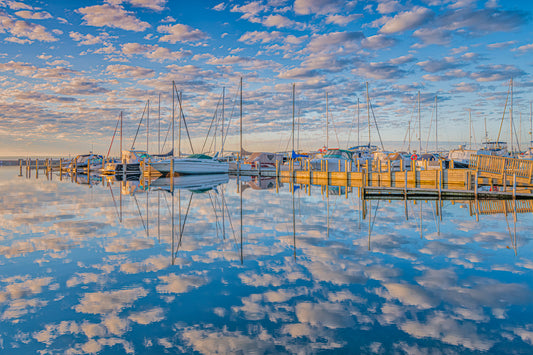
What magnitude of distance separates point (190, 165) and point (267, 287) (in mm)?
43758

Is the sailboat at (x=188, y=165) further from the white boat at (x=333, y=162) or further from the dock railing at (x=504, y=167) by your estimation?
the dock railing at (x=504, y=167)

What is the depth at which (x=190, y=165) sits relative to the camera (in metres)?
50.2

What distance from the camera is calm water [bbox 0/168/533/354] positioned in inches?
218

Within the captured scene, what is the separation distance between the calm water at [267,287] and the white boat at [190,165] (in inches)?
1348

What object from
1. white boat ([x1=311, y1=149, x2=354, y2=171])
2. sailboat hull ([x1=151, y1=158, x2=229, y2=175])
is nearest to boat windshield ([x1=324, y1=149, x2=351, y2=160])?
white boat ([x1=311, y1=149, x2=354, y2=171])

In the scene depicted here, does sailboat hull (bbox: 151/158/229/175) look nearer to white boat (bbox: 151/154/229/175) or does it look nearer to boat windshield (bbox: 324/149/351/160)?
white boat (bbox: 151/154/229/175)

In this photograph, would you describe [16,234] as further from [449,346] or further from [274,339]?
[449,346]

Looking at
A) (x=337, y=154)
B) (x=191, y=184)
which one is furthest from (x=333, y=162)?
(x=191, y=184)

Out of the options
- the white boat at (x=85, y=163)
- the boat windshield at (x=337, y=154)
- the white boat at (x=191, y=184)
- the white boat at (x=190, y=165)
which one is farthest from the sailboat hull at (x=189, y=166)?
the white boat at (x=85, y=163)

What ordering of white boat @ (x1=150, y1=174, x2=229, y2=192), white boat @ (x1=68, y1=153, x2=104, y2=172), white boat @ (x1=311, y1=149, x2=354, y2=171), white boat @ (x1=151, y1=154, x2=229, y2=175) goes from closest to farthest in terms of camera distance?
1. white boat @ (x1=150, y1=174, x2=229, y2=192)
2. white boat @ (x1=311, y1=149, x2=354, y2=171)
3. white boat @ (x1=151, y1=154, x2=229, y2=175)
4. white boat @ (x1=68, y1=153, x2=104, y2=172)

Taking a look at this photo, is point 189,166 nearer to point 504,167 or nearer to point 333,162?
point 333,162

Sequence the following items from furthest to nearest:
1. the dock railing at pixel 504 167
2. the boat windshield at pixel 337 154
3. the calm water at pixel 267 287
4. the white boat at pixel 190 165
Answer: the white boat at pixel 190 165 < the boat windshield at pixel 337 154 < the dock railing at pixel 504 167 < the calm water at pixel 267 287

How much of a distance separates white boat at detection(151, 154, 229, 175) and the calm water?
3423cm

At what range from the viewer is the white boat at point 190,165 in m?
49.4
